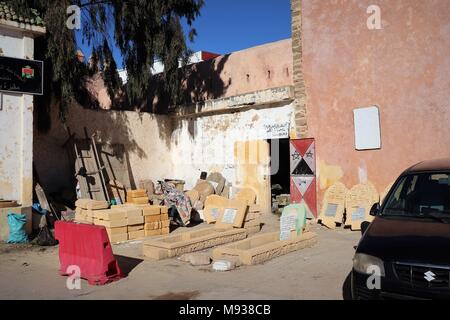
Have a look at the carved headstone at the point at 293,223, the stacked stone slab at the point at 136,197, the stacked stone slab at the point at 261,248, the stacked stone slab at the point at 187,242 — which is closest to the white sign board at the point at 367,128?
the carved headstone at the point at 293,223

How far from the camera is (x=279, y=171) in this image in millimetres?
14641

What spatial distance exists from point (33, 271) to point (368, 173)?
742 centimetres

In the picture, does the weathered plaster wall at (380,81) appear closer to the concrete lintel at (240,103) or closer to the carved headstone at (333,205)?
the carved headstone at (333,205)

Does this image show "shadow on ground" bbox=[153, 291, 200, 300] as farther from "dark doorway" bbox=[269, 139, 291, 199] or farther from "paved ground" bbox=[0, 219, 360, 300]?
"dark doorway" bbox=[269, 139, 291, 199]

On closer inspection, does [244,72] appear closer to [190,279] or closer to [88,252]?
[190,279]

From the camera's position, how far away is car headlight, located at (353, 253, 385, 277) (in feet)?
12.5

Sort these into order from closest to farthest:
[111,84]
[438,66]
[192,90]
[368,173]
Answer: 1. [438,66]
2. [368,173]
3. [111,84]
4. [192,90]

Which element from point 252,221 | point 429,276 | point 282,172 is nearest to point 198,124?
point 282,172

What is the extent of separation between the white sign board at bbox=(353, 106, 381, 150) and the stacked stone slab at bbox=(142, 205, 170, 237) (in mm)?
4856

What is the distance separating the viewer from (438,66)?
9.24 metres

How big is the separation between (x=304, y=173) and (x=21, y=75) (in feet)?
23.3

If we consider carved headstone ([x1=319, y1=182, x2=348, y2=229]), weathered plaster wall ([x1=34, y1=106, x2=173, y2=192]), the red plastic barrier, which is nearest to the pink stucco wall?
weathered plaster wall ([x1=34, y1=106, x2=173, y2=192])
